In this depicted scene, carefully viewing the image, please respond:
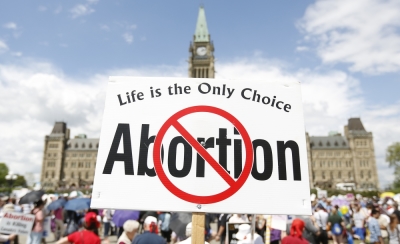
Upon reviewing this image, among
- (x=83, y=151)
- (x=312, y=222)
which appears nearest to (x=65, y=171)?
(x=83, y=151)

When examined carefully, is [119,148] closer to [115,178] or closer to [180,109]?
[115,178]

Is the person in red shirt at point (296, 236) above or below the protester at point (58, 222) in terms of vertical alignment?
above

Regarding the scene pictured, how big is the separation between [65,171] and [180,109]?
4100 inches

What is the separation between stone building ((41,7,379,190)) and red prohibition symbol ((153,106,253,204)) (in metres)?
88.1

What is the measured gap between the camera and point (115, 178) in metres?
1.92

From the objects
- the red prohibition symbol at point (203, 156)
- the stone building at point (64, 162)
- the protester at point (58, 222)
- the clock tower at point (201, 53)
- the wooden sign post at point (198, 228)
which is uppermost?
the clock tower at point (201, 53)

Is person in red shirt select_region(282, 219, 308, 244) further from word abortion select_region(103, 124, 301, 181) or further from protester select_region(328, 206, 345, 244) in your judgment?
protester select_region(328, 206, 345, 244)

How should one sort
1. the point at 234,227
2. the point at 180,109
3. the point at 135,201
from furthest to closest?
the point at 234,227, the point at 180,109, the point at 135,201

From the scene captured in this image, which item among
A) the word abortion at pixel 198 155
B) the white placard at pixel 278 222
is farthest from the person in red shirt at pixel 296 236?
the word abortion at pixel 198 155

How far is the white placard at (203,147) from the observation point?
1.90 meters

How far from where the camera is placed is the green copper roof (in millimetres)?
98312

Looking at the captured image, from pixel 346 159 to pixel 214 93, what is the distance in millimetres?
96777

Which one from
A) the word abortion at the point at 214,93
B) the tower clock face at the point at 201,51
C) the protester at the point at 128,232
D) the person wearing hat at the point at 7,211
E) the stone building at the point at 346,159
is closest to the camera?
the word abortion at the point at 214,93

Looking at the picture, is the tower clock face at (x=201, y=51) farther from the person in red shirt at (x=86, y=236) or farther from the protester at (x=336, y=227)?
the person in red shirt at (x=86, y=236)
